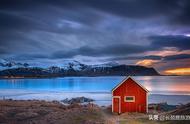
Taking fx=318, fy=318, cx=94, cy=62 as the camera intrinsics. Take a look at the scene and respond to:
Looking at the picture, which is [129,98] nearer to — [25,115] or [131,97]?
[131,97]

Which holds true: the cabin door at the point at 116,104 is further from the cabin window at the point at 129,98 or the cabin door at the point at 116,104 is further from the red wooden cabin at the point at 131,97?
the cabin window at the point at 129,98

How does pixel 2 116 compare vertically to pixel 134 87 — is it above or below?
below

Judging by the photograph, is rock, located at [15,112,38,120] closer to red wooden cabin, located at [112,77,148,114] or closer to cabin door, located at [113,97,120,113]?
cabin door, located at [113,97,120,113]

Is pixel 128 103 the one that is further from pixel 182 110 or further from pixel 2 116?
pixel 2 116

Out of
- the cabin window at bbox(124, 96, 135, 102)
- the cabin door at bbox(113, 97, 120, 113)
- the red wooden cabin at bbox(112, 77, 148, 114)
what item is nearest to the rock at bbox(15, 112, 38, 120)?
the cabin door at bbox(113, 97, 120, 113)

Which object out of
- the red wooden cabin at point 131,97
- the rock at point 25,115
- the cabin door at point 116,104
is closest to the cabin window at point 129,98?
the red wooden cabin at point 131,97

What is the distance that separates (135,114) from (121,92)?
4188mm

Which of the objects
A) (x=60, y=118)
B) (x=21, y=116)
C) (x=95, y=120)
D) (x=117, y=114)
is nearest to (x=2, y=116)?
(x=21, y=116)

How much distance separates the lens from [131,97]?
49.9m

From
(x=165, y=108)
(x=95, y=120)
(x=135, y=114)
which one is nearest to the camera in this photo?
(x=95, y=120)

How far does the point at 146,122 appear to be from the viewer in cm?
4044

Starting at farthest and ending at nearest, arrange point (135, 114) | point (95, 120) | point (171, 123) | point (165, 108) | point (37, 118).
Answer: point (165, 108)
point (135, 114)
point (37, 118)
point (95, 120)
point (171, 123)

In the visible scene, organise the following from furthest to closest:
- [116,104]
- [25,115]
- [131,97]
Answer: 1. [116,104]
2. [131,97]
3. [25,115]

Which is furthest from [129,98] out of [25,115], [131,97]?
[25,115]
